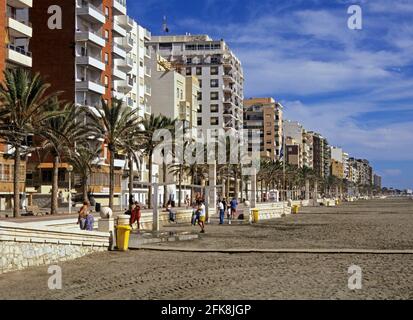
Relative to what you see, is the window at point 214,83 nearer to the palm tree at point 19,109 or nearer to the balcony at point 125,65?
the balcony at point 125,65

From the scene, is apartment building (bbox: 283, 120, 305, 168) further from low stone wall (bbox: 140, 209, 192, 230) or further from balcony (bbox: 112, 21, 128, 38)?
low stone wall (bbox: 140, 209, 192, 230)

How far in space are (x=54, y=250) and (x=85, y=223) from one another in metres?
4.03

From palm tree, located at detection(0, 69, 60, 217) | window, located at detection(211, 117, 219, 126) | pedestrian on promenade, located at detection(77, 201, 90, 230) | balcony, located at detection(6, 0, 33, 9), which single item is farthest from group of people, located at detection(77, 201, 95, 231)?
window, located at detection(211, 117, 219, 126)

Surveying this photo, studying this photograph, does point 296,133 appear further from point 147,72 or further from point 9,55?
point 9,55

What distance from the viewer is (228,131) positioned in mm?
115062

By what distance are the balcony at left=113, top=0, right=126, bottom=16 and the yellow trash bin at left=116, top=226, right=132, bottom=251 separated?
174 feet

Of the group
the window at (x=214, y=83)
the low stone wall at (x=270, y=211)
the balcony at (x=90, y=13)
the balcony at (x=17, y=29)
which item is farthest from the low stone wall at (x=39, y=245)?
the window at (x=214, y=83)

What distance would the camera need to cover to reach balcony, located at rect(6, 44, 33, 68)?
47.5 meters

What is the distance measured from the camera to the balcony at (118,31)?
2714 inches

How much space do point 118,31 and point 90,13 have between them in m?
8.51

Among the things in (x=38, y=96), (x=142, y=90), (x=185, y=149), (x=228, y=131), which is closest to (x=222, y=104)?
(x=228, y=131)

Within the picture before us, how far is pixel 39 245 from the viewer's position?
15.9 metres

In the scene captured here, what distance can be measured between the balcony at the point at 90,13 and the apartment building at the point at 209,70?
48016 millimetres
